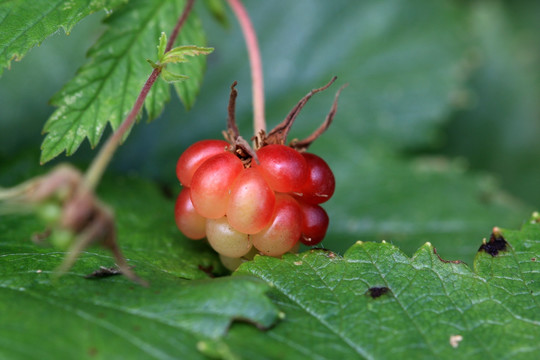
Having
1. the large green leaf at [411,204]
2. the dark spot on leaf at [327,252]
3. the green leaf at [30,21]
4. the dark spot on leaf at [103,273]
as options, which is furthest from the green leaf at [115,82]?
the large green leaf at [411,204]

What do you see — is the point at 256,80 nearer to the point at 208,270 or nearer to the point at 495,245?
the point at 208,270

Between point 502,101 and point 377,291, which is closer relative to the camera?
point 377,291

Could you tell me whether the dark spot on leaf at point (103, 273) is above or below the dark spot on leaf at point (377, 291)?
below

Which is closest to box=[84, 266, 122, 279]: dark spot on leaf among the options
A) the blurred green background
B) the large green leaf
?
the large green leaf

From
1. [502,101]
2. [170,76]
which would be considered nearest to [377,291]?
[170,76]

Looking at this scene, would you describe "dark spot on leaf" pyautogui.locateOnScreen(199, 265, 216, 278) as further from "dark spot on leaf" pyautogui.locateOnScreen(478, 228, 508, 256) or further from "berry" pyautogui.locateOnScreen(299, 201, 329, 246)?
"dark spot on leaf" pyautogui.locateOnScreen(478, 228, 508, 256)

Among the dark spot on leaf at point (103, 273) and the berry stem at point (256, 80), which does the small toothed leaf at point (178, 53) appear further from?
the dark spot on leaf at point (103, 273)
